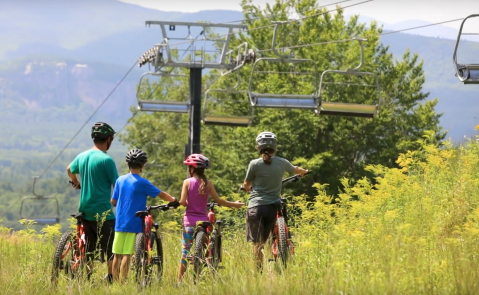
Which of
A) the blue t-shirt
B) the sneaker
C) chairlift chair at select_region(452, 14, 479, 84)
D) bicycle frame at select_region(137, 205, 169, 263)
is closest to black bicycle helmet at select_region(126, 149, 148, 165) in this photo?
the blue t-shirt

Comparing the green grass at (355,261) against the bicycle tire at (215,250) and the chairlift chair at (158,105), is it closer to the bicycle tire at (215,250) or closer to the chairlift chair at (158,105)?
the bicycle tire at (215,250)

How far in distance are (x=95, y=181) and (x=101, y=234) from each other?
535mm

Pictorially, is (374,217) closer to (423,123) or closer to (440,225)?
(440,225)

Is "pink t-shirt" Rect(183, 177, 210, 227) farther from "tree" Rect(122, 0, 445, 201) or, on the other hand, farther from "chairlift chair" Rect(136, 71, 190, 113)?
"tree" Rect(122, 0, 445, 201)

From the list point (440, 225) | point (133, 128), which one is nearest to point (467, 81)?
point (440, 225)

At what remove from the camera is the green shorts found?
336 inches

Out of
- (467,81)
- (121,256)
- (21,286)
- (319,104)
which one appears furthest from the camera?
(319,104)

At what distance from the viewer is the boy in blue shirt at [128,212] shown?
8539 millimetres

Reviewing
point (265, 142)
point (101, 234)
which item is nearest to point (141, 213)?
point (101, 234)

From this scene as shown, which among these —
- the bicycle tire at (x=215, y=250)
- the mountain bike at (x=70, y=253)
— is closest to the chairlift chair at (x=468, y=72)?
the bicycle tire at (x=215, y=250)

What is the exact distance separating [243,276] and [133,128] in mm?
71253

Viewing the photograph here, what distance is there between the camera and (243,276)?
750 cm

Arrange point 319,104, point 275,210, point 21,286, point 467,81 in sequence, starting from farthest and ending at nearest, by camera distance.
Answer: point 319,104, point 467,81, point 275,210, point 21,286

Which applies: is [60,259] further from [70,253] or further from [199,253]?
[199,253]
